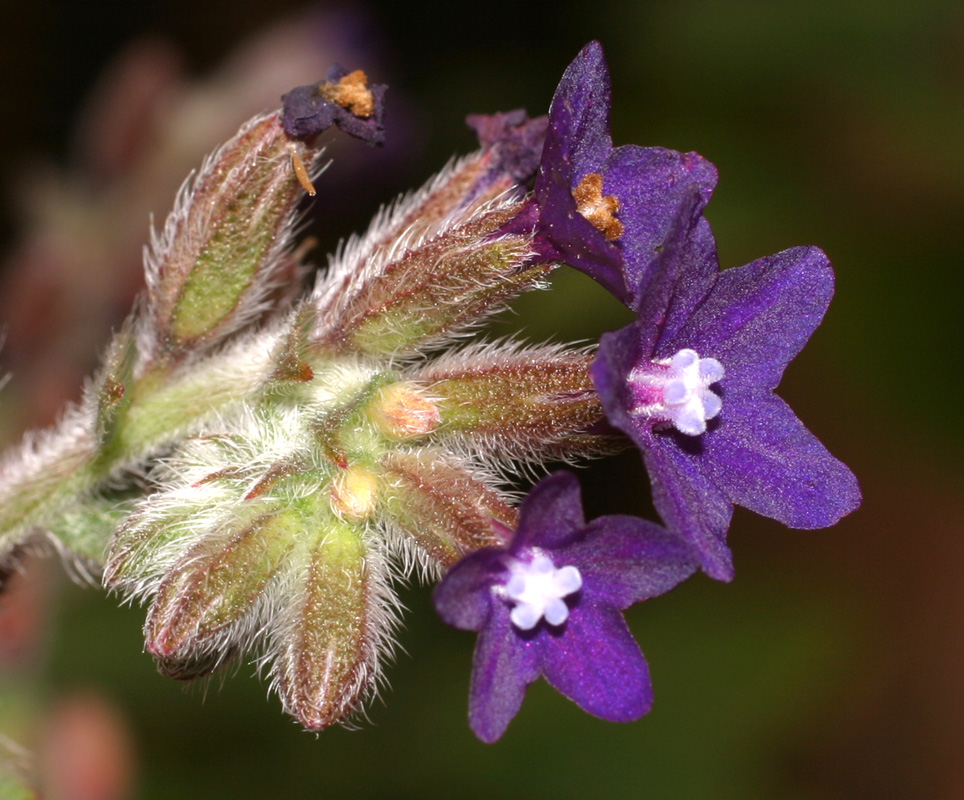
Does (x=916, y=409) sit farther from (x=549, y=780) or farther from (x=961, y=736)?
(x=549, y=780)

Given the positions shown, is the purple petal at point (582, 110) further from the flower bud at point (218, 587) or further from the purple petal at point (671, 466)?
the flower bud at point (218, 587)

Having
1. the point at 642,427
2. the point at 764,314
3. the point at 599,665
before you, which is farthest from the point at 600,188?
the point at 599,665

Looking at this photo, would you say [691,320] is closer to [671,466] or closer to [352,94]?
[671,466]

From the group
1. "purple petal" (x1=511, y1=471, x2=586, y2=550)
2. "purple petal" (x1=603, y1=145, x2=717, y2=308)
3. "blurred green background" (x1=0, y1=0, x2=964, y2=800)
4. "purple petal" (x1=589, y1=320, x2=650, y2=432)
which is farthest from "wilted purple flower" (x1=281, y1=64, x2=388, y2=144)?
"blurred green background" (x1=0, y1=0, x2=964, y2=800)

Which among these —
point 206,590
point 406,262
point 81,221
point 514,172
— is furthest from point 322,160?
point 206,590

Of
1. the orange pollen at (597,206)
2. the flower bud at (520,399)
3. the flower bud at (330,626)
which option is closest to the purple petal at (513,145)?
the orange pollen at (597,206)
